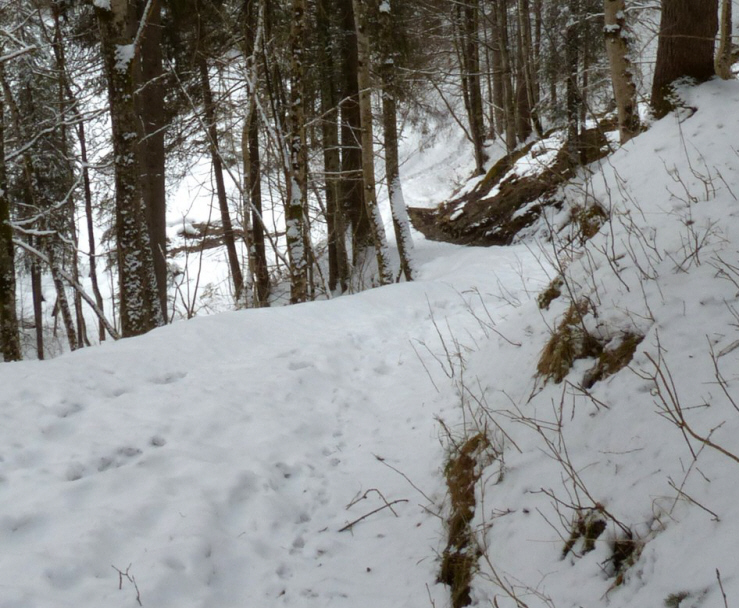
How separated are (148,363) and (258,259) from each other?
8.42 metres

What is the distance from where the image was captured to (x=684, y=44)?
5316mm

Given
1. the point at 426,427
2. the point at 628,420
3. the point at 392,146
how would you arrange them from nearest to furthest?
the point at 628,420 → the point at 426,427 → the point at 392,146

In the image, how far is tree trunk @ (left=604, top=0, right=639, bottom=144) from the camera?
5.90m

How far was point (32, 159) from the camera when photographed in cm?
1364

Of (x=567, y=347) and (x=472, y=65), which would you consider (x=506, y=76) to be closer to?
(x=472, y=65)

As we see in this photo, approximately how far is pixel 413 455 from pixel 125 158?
479 centimetres

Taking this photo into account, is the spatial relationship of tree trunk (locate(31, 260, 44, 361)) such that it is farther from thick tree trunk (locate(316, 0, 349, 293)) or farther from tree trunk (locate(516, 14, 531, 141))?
tree trunk (locate(516, 14, 531, 141))

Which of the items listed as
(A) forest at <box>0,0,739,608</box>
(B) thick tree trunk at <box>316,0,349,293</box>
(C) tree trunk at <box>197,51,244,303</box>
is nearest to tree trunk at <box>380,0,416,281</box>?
(B) thick tree trunk at <box>316,0,349,293</box>

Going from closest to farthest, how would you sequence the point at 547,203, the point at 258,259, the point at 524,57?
the point at 547,203, the point at 258,259, the point at 524,57

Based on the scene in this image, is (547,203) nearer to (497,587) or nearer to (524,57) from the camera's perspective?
(524,57)

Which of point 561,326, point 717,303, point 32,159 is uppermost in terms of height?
point 32,159

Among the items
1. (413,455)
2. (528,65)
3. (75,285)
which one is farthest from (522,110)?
(413,455)


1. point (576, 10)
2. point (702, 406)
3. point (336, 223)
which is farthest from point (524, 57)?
point (702, 406)

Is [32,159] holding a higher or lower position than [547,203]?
higher
